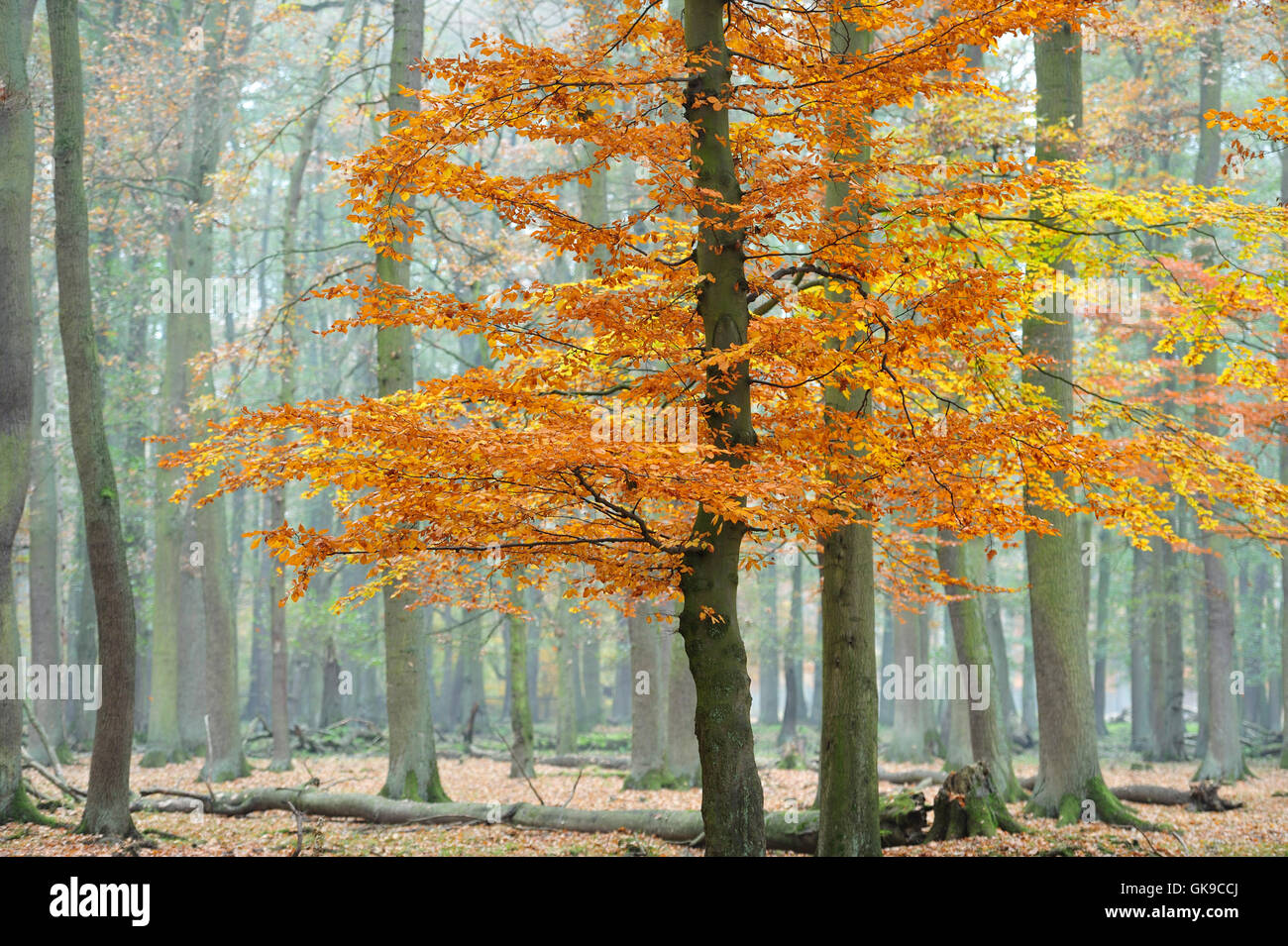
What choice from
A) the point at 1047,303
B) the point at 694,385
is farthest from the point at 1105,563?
the point at 694,385

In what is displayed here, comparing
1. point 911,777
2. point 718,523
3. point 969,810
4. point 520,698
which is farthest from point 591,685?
point 718,523

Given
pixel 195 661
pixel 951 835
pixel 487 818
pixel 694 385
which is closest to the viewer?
pixel 694 385

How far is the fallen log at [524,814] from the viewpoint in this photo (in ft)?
32.8

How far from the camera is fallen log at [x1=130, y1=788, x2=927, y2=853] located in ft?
32.8

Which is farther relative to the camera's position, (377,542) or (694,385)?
(694,385)

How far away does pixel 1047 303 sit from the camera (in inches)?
455

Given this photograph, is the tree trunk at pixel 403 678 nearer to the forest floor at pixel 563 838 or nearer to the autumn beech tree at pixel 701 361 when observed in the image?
→ the forest floor at pixel 563 838

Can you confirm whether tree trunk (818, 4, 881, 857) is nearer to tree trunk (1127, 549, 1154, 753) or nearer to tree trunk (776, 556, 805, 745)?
tree trunk (1127, 549, 1154, 753)

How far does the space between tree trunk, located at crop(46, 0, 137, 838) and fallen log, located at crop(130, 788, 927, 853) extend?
5.44 ft

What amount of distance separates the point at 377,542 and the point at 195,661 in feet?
52.6

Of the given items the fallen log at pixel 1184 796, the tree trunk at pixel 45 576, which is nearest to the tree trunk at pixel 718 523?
the fallen log at pixel 1184 796

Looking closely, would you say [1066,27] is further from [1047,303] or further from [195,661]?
[195,661]

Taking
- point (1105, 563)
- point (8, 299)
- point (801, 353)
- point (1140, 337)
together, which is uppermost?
point (1140, 337)

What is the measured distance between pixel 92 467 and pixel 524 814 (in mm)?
5545
